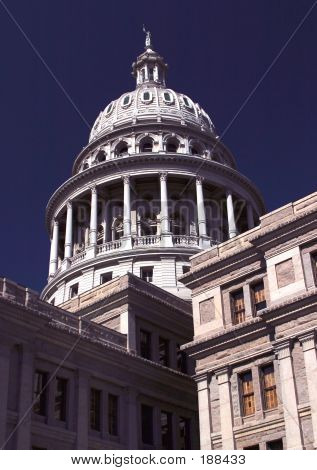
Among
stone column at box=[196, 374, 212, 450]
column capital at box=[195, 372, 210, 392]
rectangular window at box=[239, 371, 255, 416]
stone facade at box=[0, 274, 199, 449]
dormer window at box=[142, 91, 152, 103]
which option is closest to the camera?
stone facade at box=[0, 274, 199, 449]

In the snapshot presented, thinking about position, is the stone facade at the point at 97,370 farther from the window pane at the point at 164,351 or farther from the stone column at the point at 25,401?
the window pane at the point at 164,351

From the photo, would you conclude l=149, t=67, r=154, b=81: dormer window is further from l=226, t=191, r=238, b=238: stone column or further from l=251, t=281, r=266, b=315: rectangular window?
l=251, t=281, r=266, b=315: rectangular window

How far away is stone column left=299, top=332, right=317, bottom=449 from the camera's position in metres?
32.7

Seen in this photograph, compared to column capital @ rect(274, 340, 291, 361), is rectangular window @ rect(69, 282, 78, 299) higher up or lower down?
higher up

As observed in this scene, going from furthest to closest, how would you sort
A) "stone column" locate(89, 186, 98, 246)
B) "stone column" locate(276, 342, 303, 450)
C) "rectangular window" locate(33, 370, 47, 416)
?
"stone column" locate(89, 186, 98, 246) → "rectangular window" locate(33, 370, 47, 416) → "stone column" locate(276, 342, 303, 450)

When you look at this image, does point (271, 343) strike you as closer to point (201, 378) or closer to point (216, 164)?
point (201, 378)

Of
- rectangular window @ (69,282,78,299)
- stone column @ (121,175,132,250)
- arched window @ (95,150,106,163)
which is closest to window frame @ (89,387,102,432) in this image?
stone column @ (121,175,132,250)

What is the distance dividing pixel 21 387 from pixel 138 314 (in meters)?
13.2

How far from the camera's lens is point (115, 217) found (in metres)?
76.9

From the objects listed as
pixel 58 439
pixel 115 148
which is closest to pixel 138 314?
pixel 58 439

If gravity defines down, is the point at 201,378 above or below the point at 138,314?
below

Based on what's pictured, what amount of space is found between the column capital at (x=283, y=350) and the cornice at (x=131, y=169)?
139ft

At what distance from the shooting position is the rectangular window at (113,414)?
40.5 m

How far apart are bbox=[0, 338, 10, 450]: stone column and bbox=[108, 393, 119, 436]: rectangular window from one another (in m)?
8.19
